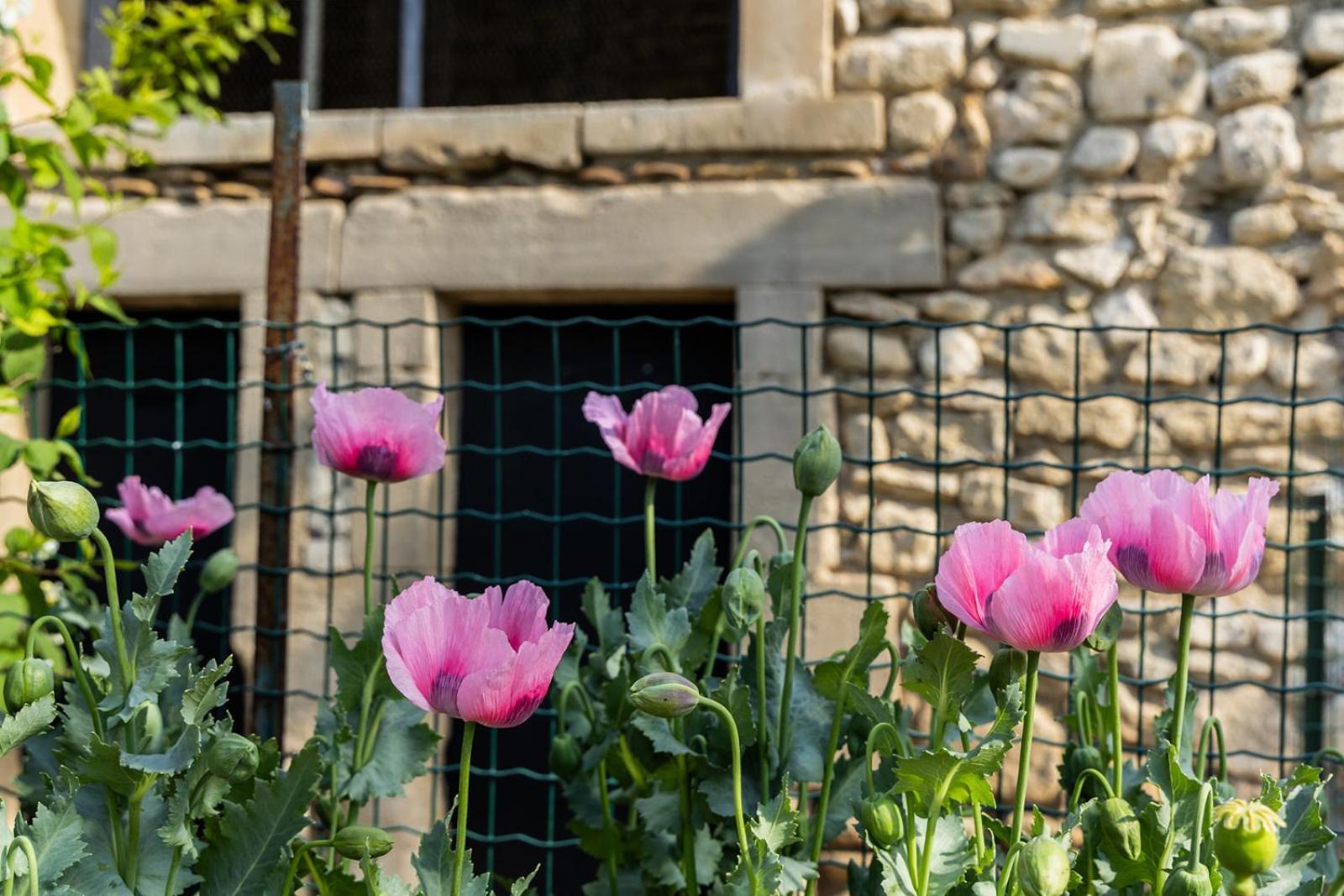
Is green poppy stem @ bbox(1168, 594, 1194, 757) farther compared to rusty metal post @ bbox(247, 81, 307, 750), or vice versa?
rusty metal post @ bbox(247, 81, 307, 750)

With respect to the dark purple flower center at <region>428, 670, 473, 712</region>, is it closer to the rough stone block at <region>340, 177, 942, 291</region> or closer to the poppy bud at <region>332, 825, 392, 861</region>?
the poppy bud at <region>332, 825, 392, 861</region>

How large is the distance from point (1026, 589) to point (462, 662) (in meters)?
0.40

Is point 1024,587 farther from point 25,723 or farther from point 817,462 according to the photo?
point 25,723

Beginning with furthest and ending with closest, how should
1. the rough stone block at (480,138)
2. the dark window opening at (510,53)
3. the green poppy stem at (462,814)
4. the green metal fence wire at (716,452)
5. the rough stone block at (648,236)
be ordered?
1. the dark window opening at (510,53)
2. the rough stone block at (480,138)
3. the rough stone block at (648,236)
4. the green metal fence wire at (716,452)
5. the green poppy stem at (462,814)

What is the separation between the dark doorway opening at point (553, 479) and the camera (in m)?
3.51

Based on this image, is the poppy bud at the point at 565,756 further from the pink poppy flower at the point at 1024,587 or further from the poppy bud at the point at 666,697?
the pink poppy flower at the point at 1024,587

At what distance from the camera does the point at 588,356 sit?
3600mm

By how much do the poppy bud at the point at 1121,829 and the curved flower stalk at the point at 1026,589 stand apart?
0.08m

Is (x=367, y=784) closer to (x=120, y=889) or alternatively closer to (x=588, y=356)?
(x=120, y=889)

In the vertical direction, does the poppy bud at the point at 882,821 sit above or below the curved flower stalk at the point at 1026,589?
below

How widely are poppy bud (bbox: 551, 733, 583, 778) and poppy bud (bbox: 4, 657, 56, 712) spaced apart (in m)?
0.50

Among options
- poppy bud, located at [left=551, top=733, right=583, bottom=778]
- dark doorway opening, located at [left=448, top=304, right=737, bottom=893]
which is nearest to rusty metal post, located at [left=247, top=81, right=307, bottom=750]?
poppy bud, located at [left=551, top=733, right=583, bottom=778]

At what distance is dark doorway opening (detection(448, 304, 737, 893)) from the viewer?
11.5 feet

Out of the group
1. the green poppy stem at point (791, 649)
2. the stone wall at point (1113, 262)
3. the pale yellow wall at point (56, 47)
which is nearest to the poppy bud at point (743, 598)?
the green poppy stem at point (791, 649)
